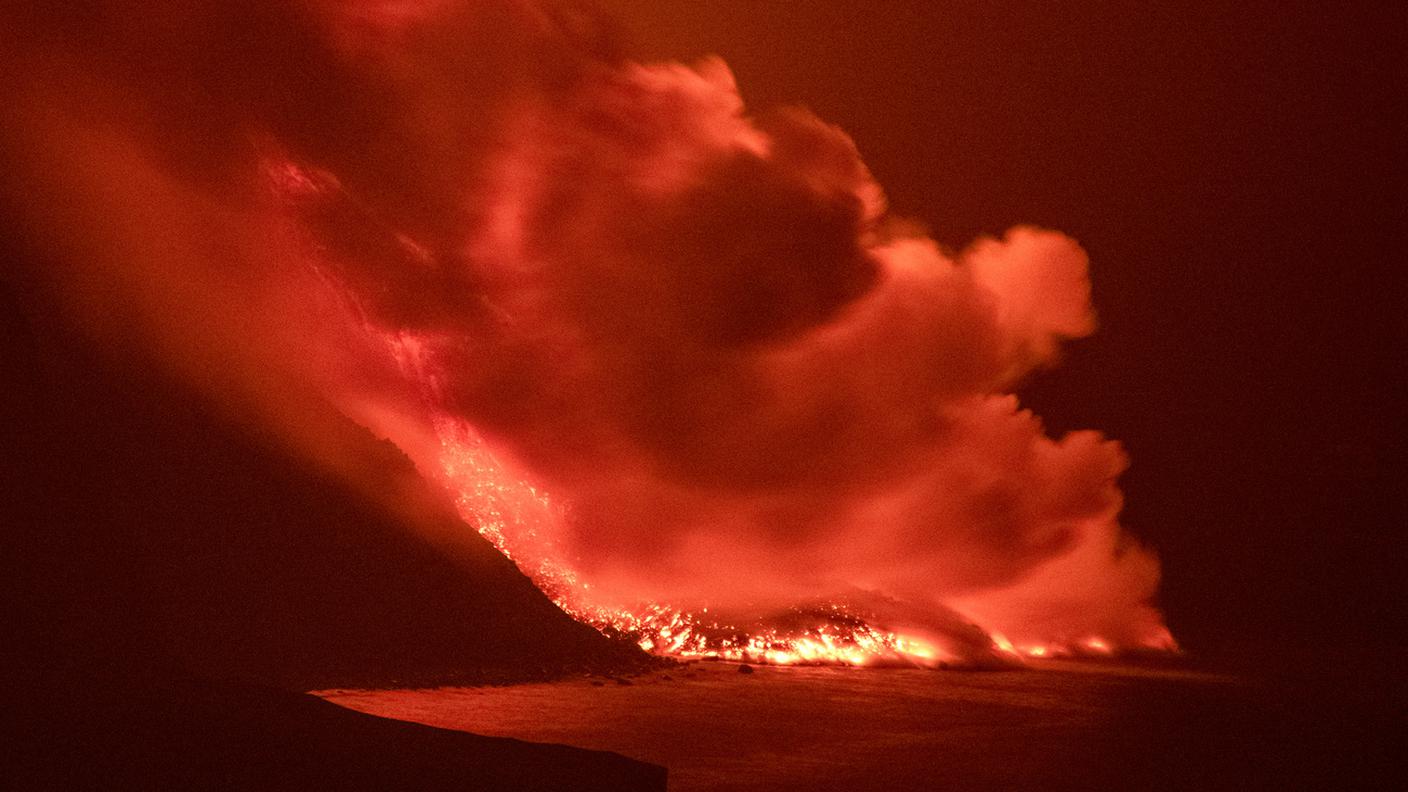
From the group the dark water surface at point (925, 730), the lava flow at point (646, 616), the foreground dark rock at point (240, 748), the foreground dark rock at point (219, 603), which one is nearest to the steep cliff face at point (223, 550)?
the foreground dark rock at point (219, 603)

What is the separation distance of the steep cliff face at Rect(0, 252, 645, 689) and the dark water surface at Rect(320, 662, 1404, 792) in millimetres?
1392

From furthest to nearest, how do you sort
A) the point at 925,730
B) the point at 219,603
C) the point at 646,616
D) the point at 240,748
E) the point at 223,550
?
1. the point at 646,616
2. the point at 223,550
3. the point at 219,603
4. the point at 925,730
5. the point at 240,748

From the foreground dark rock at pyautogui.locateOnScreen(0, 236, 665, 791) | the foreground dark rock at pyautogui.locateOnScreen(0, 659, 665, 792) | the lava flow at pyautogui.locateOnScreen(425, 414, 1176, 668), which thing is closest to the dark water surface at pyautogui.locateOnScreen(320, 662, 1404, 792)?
the foreground dark rock at pyautogui.locateOnScreen(0, 236, 665, 791)

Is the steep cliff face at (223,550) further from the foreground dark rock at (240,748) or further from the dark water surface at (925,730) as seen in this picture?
the dark water surface at (925,730)

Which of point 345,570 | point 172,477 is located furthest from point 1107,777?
point 172,477

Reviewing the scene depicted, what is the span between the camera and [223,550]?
513 inches

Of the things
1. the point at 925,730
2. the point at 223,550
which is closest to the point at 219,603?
the point at 223,550

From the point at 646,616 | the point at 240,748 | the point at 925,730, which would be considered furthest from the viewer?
the point at 646,616

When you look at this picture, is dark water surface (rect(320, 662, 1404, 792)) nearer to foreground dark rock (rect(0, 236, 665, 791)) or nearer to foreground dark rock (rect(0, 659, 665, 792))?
foreground dark rock (rect(0, 236, 665, 791))

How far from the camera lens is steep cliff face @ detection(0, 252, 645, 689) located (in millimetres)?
6805

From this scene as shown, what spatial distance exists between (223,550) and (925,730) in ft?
26.3

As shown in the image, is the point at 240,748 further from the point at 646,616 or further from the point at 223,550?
the point at 646,616

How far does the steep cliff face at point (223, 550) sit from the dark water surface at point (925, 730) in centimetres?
139

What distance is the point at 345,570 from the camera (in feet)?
46.9
